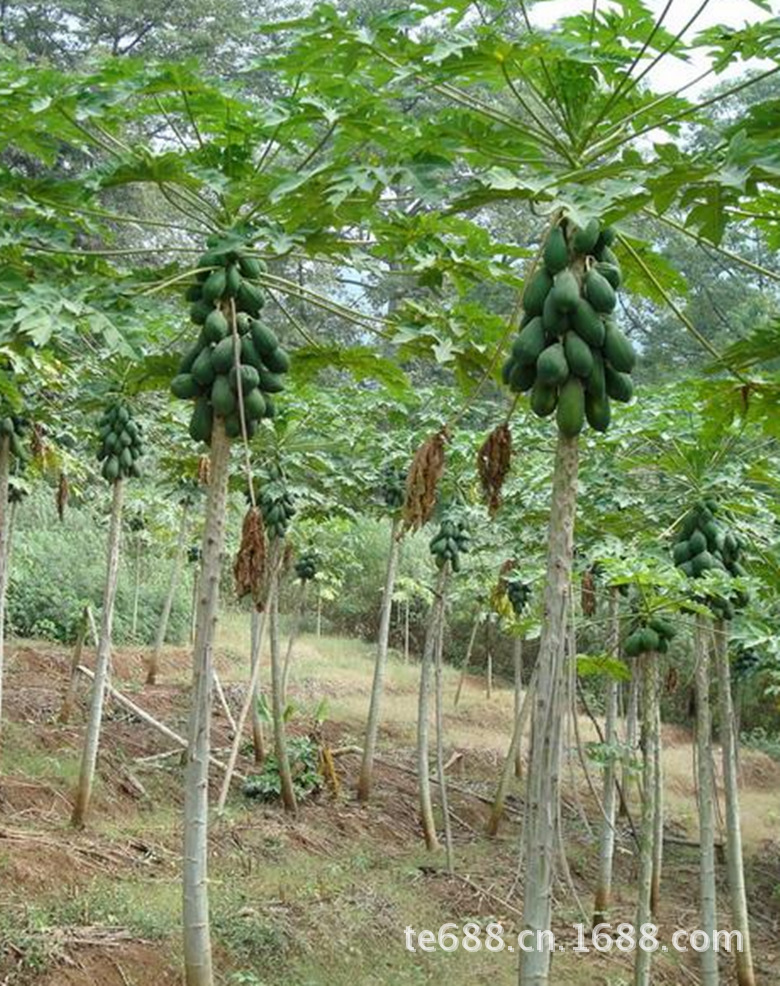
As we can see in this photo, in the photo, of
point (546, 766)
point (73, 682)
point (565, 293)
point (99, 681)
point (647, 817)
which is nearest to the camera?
point (546, 766)

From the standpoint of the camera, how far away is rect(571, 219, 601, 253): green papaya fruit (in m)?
3.71

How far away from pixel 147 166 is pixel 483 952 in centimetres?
693

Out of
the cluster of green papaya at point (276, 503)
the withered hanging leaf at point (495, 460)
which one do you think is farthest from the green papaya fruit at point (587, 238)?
the cluster of green papaya at point (276, 503)

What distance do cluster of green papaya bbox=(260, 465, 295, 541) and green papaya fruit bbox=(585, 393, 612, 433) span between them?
6.27 metres

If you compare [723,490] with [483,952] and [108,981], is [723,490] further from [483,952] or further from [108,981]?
[108,981]

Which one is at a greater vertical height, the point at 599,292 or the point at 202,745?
the point at 599,292

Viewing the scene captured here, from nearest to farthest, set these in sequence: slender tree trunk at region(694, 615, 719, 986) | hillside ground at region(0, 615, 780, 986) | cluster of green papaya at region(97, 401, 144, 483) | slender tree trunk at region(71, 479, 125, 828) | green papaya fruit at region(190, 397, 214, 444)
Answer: green papaya fruit at region(190, 397, 214, 444)
hillside ground at region(0, 615, 780, 986)
slender tree trunk at region(694, 615, 719, 986)
cluster of green papaya at region(97, 401, 144, 483)
slender tree trunk at region(71, 479, 125, 828)

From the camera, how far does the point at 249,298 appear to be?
4867 millimetres

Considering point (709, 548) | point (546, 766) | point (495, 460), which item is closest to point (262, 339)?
point (495, 460)

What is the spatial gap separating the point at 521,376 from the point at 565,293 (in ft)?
1.15

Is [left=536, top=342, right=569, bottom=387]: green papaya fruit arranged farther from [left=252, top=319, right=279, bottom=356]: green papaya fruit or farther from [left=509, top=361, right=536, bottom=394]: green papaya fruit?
[left=252, top=319, right=279, bottom=356]: green papaya fruit

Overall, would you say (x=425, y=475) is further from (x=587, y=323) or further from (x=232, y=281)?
(x=232, y=281)

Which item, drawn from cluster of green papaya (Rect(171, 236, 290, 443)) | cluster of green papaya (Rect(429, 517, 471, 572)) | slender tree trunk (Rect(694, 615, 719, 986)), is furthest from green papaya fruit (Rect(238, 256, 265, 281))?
cluster of green papaya (Rect(429, 517, 471, 572))

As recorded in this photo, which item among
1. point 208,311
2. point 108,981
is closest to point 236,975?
point 108,981
